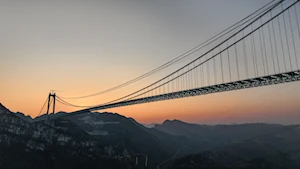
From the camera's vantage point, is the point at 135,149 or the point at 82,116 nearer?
the point at 135,149

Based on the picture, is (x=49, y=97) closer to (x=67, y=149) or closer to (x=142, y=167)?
(x=67, y=149)

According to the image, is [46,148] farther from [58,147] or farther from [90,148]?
[90,148]

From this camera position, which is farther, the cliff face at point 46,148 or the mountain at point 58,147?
the mountain at point 58,147

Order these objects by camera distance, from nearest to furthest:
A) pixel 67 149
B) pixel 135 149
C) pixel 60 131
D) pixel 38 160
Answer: pixel 38 160, pixel 67 149, pixel 60 131, pixel 135 149

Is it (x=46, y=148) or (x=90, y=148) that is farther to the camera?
(x=90, y=148)

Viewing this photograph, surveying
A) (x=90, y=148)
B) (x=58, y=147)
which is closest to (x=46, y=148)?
(x=58, y=147)

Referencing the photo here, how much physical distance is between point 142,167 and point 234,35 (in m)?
79.2

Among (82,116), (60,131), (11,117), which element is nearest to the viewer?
(11,117)

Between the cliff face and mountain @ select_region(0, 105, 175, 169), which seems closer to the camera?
→ the cliff face

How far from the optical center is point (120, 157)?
107188mm

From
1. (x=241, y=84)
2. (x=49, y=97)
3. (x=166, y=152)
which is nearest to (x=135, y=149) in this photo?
(x=166, y=152)

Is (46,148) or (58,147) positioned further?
(58,147)

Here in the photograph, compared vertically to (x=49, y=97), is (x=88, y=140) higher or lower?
lower

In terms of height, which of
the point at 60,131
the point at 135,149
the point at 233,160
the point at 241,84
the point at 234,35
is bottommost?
the point at 233,160
